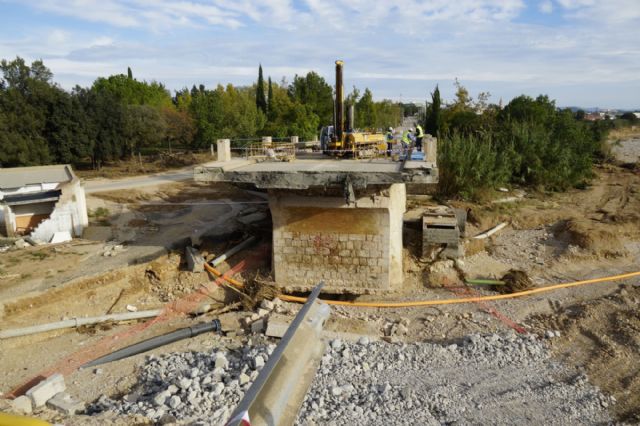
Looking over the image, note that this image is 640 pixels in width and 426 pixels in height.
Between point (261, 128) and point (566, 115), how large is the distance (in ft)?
80.6

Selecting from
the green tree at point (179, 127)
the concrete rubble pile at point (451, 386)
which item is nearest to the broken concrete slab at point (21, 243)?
the concrete rubble pile at point (451, 386)

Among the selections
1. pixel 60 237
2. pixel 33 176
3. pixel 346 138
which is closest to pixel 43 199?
pixel 33 176

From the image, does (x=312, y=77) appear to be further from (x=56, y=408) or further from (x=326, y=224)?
(x=56, y=408)

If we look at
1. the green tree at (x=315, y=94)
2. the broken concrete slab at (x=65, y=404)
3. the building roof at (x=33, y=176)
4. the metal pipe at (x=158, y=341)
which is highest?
the green tree at (x=315, y=94)

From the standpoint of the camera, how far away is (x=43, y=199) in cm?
1869

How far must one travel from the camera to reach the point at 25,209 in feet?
63.8

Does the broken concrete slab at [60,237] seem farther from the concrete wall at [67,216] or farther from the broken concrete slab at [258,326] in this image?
the broken concrete slab at [258,326]

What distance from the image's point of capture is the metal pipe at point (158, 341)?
11675 millimetres

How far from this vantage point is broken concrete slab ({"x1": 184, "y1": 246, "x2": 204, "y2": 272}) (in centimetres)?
1550

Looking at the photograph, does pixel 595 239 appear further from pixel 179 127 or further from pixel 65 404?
pixel 179 127

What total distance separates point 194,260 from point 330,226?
4.92m

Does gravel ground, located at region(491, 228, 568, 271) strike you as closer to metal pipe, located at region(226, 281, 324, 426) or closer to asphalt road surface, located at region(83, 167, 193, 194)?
metal pipe, located at region(226, 281, 324, 426)

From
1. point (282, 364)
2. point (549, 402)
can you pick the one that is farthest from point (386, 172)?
point (282, 364)

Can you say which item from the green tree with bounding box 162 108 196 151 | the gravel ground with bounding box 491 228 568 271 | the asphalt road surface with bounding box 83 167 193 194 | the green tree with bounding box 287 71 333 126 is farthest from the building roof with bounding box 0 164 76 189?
the green tree with bounding box 287 71 333 126
